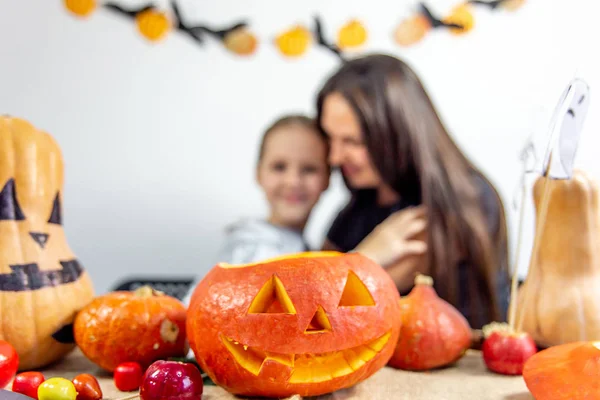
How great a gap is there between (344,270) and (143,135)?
1.01 meters

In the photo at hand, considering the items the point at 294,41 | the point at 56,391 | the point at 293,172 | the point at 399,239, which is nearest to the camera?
the point at 56,391

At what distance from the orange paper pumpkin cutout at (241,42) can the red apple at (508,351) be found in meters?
1.03

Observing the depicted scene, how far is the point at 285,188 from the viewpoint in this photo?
1324 millimetres

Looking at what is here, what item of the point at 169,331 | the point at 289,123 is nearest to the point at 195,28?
the point at 289,123

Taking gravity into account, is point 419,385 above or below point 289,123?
below

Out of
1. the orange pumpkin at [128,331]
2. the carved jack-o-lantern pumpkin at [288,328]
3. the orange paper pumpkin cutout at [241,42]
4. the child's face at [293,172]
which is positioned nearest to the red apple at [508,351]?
the carved jack-o-lantern pumpkin at [288,328]

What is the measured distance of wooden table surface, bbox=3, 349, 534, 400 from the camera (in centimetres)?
56

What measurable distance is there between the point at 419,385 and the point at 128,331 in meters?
0.35

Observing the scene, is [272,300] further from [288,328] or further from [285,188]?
[285,188]

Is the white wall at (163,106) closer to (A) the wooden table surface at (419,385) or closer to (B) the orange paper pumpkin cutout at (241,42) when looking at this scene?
(B) the orange paper pumpkin cutout at (241,42)

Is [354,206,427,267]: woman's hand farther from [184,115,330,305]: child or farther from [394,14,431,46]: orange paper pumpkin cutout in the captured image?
[394,14,431,46]: orange paper pumpkin cutout

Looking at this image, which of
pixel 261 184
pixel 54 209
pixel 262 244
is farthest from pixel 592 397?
pixel 261 184

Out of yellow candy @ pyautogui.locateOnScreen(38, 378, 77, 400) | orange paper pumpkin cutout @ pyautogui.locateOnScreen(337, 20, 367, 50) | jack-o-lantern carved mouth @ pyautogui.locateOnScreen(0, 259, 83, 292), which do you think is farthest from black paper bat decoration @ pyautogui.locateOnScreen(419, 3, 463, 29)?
yellow candy @ pyautogui.locateOnScreen(38, 378, 77, 400)

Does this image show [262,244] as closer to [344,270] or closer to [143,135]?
[143,135]
